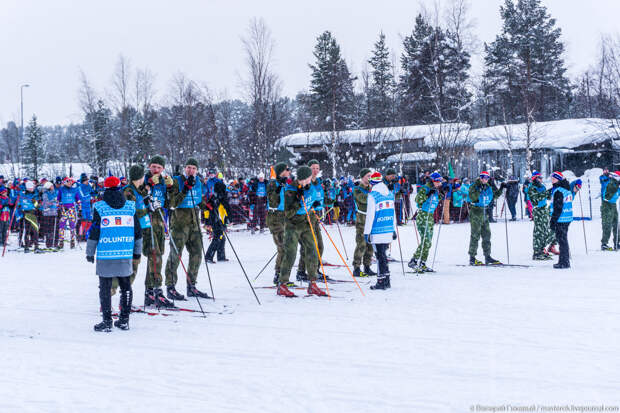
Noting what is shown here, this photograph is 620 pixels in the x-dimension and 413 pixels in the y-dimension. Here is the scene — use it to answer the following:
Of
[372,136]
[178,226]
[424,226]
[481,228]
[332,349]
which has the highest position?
[372,136]

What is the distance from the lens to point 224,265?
1118 cm

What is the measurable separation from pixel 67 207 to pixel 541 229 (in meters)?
12.5

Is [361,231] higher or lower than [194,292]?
higher

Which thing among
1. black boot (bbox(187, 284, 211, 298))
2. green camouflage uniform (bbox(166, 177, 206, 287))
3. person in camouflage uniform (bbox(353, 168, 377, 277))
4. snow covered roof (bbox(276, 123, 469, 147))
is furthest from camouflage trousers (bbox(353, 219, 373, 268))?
snow covered roof (bbox(276, 123, 469, 147))

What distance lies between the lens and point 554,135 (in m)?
29.6

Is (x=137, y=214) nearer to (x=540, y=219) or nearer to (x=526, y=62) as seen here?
(x=540, y=219)

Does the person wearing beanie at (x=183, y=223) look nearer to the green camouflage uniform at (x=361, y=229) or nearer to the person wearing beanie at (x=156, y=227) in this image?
the person wearing beanie at (x=156, y=227)

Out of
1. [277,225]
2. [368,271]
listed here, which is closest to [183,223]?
[277,225]

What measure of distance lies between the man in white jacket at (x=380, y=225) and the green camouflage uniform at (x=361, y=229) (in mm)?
1057

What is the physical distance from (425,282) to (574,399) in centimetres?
499

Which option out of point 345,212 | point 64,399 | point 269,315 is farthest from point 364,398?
point 345,212

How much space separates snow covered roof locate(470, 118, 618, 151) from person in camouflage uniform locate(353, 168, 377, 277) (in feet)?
67.2

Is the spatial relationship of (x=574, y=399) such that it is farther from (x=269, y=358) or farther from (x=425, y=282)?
(x=425, y=282)

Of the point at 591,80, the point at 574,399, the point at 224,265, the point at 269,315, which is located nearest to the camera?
the point at 574,399
